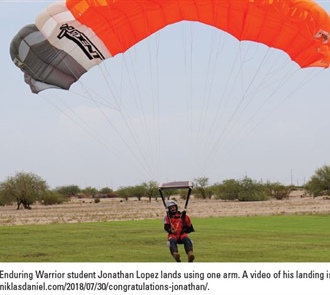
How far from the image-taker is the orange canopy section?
48.6ft

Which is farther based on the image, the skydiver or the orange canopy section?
the orange canopy section

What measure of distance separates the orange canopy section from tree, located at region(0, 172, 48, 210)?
7115cm

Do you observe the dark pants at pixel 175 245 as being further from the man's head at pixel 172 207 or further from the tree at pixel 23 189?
the tree at pixel 23 189

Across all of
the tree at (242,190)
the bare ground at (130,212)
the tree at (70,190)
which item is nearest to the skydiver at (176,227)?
the bare ground at (130,212)

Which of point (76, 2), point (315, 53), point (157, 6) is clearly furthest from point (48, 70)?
point (315, 53)

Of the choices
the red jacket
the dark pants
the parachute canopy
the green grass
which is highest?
the parachute canopy

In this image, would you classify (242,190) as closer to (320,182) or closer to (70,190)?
(320,182)

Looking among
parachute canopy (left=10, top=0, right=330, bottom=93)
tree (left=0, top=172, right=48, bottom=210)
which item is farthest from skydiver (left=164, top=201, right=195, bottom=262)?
tree (left=0, top=172, right=48, bottom=210)

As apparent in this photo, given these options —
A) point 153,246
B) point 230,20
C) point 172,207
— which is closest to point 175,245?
point 172,207

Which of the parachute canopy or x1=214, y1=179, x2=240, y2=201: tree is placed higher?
the parachute canopy

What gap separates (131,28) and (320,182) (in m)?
78.9

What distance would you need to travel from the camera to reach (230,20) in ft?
51.1

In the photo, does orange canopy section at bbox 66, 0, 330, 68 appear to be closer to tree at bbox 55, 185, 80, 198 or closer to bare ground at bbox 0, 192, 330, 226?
bare ground at bbox 0, 192, 330, 226
